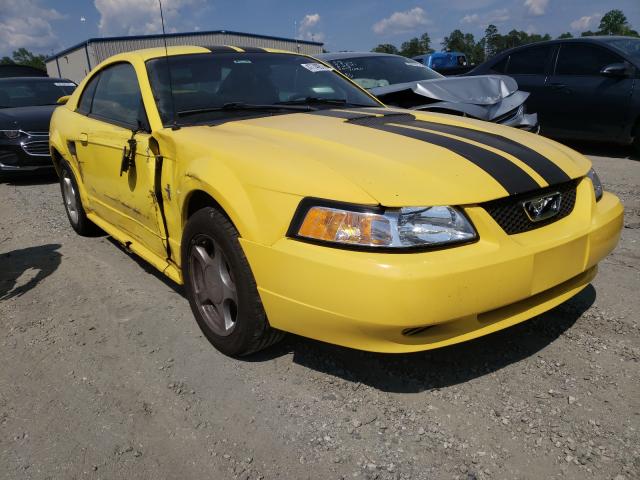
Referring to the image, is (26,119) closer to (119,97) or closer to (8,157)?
(8,157)

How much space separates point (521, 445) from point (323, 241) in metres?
1.03

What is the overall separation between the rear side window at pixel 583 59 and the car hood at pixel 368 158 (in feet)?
16.3

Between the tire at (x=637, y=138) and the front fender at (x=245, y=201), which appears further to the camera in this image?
the tire at (x=637, y=138)

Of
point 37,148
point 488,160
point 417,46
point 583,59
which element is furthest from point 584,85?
point 417,46

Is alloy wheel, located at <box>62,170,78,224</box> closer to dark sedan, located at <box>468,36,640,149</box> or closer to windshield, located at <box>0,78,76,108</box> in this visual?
windshield, located at <box>0,78,76,108</box>

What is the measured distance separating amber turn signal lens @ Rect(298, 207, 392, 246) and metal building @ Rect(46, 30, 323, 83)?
31441 mm

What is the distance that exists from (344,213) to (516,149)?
3.25ft

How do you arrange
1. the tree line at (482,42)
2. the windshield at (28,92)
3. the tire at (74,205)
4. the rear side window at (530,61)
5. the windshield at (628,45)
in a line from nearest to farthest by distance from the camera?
the tire at (74,205) → the windshield at (628,45) → the rear side window at (530,61) → the windshield at (28,92) → the tree line at (482,42)

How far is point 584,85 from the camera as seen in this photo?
6.74 meters

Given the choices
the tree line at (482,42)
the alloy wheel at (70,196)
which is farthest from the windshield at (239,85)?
the tree line at (482,42)

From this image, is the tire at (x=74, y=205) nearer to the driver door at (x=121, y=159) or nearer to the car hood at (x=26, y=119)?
the driver door at (x=121, y=159)

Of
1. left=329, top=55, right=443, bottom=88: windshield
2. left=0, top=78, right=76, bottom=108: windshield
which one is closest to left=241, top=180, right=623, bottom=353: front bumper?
left=329, top=55, right=443, bottom=88: windshield

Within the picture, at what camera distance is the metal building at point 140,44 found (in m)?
33.7

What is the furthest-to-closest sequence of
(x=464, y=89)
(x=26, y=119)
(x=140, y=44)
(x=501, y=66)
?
(x=140, y=44) → (x=501, y=66) → (x=26, y=119) → (x=464, y=89)
